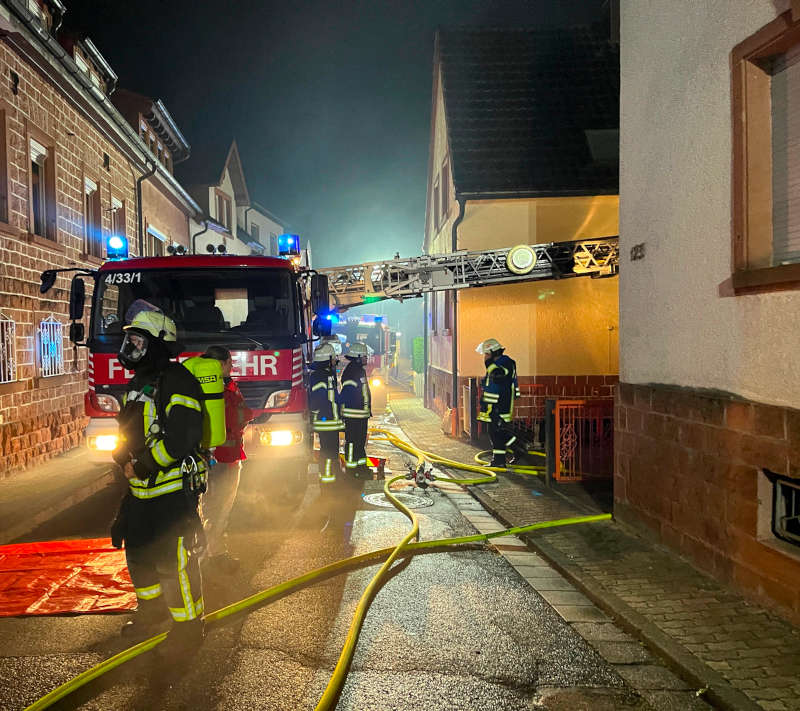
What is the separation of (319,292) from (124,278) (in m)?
2.15

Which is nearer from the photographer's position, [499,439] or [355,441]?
[355,441]

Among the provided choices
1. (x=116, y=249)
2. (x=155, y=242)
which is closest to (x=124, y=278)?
(x=116, y=249)

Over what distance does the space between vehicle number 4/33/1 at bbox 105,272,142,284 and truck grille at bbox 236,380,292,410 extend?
5.52 ft

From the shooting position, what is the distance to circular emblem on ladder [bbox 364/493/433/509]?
23.8 feet

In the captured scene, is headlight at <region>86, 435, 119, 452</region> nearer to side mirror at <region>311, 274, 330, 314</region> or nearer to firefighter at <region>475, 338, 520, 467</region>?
side mirror at <region>311, 274, 330, 314</region>

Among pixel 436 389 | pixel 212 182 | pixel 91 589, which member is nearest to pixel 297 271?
pixel 91 589

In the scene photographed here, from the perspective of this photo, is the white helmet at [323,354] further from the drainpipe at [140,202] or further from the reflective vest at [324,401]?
the drainpipe at [140,202]

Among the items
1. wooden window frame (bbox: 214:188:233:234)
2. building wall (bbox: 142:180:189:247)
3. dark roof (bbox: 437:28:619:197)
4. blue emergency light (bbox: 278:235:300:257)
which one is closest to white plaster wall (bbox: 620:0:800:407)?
blue emergency light (bbox: 278:235:300:257)

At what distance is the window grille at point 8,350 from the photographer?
9.00 m

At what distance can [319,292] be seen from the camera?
7.53 m

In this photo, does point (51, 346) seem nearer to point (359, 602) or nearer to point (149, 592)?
point (149, 592)

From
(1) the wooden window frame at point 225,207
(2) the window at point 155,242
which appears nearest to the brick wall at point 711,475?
(2) the window at point 155,242

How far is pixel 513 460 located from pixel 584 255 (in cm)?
401

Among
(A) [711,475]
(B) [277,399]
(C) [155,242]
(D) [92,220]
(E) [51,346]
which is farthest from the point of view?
(C) [155,242]
